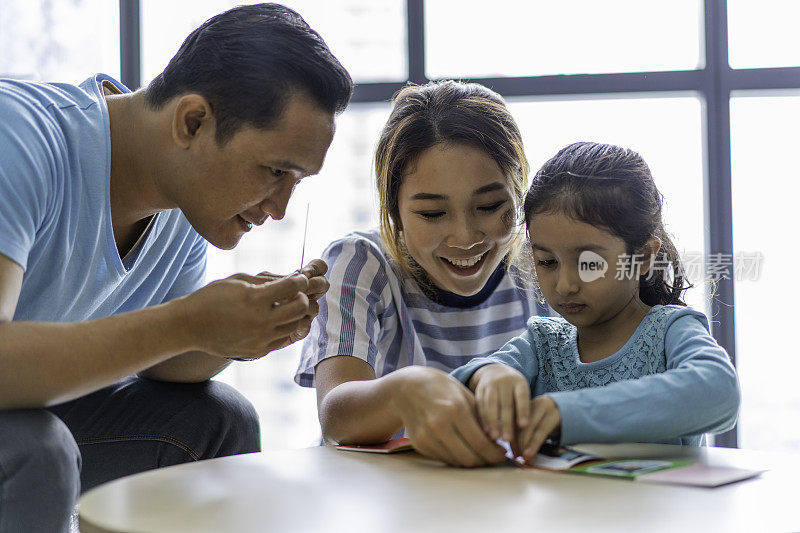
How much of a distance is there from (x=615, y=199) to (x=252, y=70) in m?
0.65

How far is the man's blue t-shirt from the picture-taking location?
121cm

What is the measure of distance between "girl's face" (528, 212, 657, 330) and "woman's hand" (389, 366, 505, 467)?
359 millimetres

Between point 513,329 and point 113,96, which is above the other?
point 113,96

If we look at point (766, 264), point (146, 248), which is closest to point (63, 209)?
point (146, 248)

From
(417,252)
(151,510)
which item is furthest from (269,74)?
(151,510)

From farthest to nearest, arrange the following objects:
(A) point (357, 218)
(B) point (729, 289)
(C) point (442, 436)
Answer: (A) point (357, 218)
(B) point (729, 289)
(C) point (442, 436)

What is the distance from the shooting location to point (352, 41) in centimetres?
318

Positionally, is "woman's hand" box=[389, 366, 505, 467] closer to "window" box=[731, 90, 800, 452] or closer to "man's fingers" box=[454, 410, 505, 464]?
"man's fingers" box=[454, 410, 505, 464]

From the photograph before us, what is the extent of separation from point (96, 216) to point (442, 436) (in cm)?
75

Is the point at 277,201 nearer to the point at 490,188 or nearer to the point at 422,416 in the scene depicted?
the point at 490,188

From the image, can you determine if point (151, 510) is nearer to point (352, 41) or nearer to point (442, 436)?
point (442, 436)

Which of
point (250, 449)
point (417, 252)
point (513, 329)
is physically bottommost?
point (250, 449)

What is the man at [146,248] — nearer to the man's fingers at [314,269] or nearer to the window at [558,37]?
the man's fingers at [314,269]

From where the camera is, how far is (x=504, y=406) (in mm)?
1033
